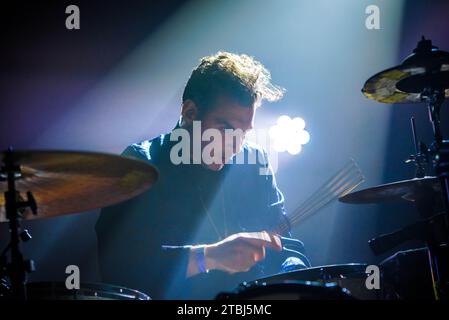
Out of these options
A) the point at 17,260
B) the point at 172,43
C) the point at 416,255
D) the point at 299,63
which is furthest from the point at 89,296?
the point at 299,63

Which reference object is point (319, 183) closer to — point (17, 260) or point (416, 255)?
point (416, 255)

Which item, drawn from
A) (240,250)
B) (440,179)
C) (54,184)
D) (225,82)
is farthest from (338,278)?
(225,82)

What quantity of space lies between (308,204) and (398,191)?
0.51m

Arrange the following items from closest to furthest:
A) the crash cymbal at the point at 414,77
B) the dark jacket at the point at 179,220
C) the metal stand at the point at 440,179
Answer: the metal stand at the point at 440,179 → the crash cymbal at the point at 414,77 → the dark jacket at the point at 179,220

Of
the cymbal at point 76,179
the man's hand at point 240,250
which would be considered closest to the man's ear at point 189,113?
the man's hand at point 240,250

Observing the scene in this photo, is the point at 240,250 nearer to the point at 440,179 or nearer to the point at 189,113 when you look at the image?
the point at 440,179

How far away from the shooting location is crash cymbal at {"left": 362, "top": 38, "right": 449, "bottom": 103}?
2.48m

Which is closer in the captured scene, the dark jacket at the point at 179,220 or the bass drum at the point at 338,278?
the bass drum at the point at 338,278

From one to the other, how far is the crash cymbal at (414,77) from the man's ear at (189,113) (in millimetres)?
1008

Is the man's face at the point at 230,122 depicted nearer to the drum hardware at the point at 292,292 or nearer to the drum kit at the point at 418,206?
the drum kit at the point at 418,206

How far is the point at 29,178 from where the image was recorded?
6.38 feet

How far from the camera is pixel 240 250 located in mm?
2420

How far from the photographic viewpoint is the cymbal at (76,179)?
1.75 meters

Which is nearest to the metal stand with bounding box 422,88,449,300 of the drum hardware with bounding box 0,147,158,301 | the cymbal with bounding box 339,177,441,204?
the cymbal with bounding box 339,177,441,204
